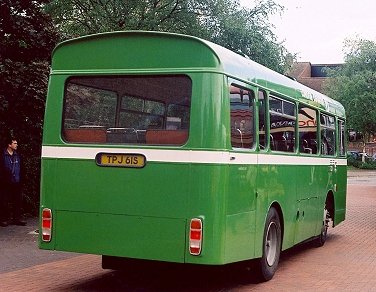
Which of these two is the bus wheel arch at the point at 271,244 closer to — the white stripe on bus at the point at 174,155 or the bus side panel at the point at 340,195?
the white stripe on bus at the point at 174,155

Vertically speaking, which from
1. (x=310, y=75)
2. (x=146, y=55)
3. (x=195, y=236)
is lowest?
(x=195, y=236)

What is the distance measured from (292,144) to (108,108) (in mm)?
3359

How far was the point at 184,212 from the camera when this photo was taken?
7.43 meters

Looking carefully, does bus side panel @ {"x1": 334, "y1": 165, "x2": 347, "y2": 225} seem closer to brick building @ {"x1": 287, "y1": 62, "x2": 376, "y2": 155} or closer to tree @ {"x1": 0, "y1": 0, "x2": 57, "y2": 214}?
tree @ {"x1": 0, "y1": 0, "x2": 57, "y2": 214}

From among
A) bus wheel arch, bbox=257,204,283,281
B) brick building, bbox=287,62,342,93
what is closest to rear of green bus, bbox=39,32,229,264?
bus wheel arch, bbox=257,204,283,281

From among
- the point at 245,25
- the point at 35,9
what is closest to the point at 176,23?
the point at 245,25

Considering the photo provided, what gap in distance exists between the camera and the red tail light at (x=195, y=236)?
7340mm

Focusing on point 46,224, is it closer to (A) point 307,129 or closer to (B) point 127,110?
(B) point 127,110

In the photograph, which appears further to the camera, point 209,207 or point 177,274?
point 177,274

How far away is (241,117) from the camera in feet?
26.6

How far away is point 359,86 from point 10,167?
165 ft

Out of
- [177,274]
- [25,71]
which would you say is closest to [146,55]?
[177,274]

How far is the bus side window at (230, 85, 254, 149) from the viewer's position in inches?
309

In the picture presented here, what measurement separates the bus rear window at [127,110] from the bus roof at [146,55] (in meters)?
0.14
